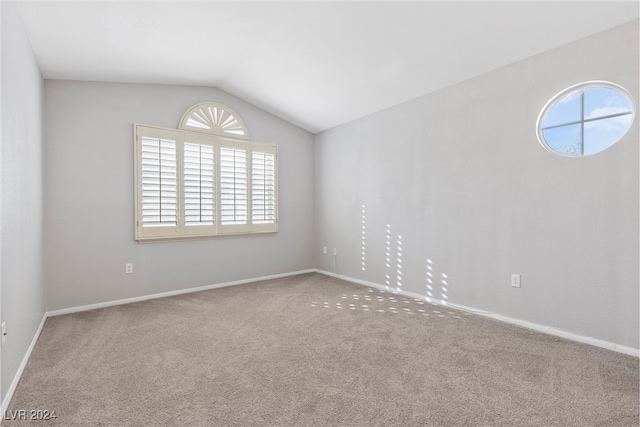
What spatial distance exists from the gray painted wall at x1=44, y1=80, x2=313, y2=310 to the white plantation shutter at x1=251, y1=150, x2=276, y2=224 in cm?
53

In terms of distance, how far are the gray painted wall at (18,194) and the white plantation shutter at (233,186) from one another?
191cm

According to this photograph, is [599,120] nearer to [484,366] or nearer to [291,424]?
[484,366]

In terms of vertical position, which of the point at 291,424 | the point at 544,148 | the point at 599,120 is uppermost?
the point at 599,120

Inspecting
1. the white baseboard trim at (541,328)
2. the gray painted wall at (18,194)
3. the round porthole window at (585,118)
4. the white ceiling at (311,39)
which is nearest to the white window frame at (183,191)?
the white ceiling at (311,39)

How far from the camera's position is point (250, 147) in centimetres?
463

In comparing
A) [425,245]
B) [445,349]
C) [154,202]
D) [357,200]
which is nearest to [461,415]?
[445,349]

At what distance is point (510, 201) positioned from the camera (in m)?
2.97

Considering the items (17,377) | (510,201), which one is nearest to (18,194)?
(17,377)

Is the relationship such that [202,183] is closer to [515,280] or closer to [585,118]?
[515,280]

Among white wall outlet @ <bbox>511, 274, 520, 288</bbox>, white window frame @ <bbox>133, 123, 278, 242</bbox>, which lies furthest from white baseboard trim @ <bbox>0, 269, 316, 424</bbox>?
white wall outlet @ <bbox>511, 274, 520, 288</bbox>

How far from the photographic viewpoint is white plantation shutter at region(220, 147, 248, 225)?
438cm

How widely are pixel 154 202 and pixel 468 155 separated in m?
3.53

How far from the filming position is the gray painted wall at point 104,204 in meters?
3.32

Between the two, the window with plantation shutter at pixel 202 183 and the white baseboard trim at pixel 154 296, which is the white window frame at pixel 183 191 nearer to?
the window with plantation shutter at pixel 202 183
